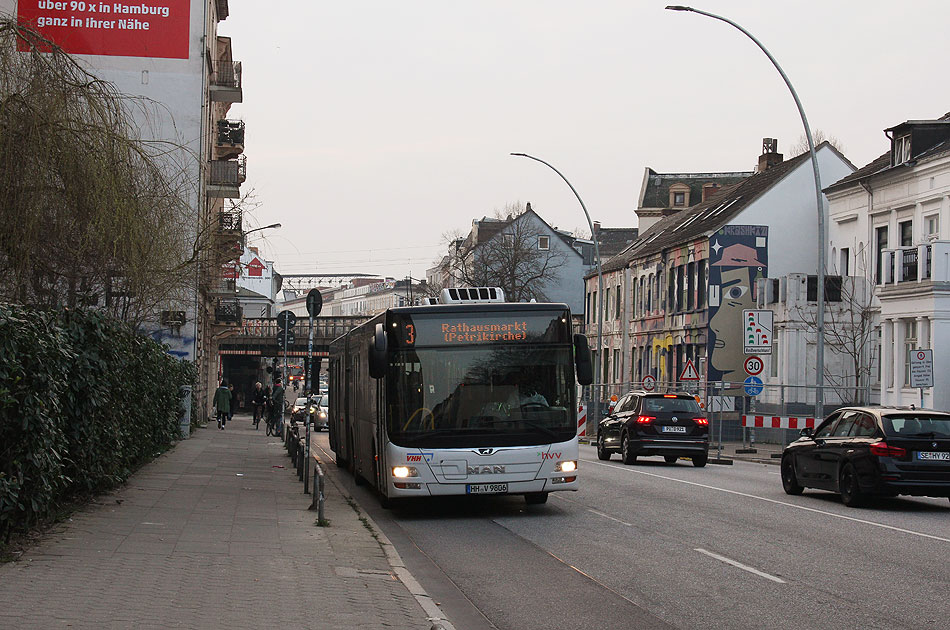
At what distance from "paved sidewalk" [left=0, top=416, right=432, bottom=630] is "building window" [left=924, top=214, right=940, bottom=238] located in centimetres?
2770

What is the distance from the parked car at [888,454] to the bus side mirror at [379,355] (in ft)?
23.1

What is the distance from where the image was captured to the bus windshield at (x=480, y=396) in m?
15.6

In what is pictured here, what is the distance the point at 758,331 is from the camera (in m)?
32.8

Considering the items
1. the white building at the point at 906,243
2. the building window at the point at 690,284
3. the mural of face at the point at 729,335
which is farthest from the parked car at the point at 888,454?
the building window at the point at 690,284

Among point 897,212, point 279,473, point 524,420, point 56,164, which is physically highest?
point 897,212

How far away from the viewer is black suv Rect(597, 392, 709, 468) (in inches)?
1083

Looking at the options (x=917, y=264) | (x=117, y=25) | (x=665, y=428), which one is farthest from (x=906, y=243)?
(x=117, y=25)

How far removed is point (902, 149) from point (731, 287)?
11.1 meters

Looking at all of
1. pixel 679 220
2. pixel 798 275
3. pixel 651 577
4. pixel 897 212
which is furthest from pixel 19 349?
pixel 679 220

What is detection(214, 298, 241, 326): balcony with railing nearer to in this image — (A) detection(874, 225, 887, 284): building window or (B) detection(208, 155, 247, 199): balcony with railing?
(B) detection(208, 155, 247, 199): balcony with railing

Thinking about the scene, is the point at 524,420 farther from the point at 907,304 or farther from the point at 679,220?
the point at 679,220

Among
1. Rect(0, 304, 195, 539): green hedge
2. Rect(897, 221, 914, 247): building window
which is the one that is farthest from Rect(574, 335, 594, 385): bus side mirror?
Rect(897, 221, 914, 247): building window

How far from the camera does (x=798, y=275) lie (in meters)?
→ 45.8

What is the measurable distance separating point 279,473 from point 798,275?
93.1ft
